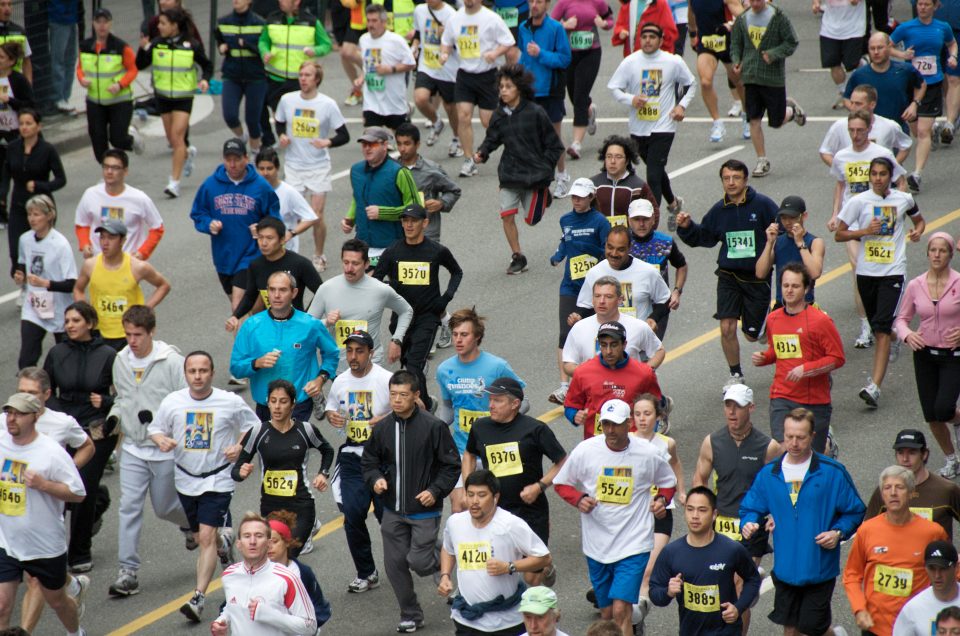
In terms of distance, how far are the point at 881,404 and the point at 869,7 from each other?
35.7 ft

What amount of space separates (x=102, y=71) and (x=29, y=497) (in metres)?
10.1

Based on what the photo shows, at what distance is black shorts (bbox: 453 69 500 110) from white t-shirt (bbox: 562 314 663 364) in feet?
26.4

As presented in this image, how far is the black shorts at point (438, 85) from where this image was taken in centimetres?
2060

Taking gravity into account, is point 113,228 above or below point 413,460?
above

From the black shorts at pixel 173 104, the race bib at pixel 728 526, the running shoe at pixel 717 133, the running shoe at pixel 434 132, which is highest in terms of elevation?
the race bib at pixel 728 526

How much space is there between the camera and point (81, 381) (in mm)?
12203

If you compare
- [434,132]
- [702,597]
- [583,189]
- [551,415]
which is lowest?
[434,132]

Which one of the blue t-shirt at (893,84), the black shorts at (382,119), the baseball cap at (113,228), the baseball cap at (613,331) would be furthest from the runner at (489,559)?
the black shorts at (382,119)

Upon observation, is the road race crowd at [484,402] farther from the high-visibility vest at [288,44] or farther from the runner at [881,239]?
the high-visibility vest at [288,44]

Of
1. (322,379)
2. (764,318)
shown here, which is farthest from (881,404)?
(322,379)

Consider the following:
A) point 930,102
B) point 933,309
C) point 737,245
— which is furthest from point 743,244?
point 930,102

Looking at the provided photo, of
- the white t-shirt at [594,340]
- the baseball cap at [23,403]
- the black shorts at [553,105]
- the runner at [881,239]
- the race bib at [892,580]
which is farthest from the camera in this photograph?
the black shorts at [553,105]

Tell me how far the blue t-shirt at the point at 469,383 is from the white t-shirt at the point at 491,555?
171 centimetres

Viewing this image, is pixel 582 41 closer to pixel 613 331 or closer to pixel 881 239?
pixel 881 239
